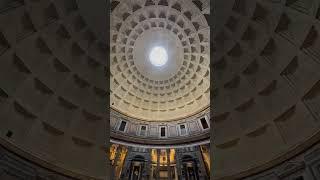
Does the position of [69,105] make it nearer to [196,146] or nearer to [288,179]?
[288,179]

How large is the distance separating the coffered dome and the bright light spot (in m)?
0.42

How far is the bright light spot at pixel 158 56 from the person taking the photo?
35884 mm

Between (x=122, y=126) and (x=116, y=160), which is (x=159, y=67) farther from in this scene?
(x=116, y=160)

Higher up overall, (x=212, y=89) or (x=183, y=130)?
(x=183, y=130)

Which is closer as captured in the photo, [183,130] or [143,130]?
[183,130]

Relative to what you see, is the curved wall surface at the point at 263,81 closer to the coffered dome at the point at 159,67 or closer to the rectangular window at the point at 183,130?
the coffered dome at the point at 159,67

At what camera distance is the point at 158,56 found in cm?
3656

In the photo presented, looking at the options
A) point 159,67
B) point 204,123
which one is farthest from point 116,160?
point 159,67

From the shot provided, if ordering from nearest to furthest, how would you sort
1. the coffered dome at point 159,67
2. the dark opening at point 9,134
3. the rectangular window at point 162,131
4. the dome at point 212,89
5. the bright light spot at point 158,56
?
the dark opening at point 9,134 → the dome at point 212,89 → the coffered dome at point 159,67 → the rectangular window at point 162,131 → the bright light spot at point 158,56

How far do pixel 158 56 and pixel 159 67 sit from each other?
54.6 inches

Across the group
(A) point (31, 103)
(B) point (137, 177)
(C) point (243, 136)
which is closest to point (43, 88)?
(A) point (31, 103)

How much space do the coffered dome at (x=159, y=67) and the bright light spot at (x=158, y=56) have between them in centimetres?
42

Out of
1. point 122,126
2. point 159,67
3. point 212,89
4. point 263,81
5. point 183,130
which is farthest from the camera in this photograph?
point 159,67

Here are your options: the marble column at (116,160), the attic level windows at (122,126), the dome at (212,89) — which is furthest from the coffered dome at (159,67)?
the dome at (212,89)
